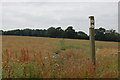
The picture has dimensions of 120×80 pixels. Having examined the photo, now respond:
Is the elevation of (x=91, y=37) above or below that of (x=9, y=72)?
above

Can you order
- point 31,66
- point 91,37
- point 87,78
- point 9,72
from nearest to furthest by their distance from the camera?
point 9,72
point 87,78
point 31,66
point 91,37

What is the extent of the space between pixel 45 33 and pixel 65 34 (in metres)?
3.97

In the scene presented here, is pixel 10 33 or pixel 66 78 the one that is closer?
pixel 66 78

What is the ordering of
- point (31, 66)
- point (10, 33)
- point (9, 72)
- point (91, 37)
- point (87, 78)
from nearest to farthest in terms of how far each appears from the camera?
point (9, 72) → point (87, 78) → point (31, 66) → point (91, 37) → point (10, 33)

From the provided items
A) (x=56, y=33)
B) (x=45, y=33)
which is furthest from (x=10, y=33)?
(x=56, y=33)

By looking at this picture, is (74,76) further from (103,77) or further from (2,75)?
(2,75)

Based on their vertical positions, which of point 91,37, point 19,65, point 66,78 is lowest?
point 66,78

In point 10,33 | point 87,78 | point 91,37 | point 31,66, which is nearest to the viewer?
point 87,78

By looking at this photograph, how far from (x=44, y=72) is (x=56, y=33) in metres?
30.0

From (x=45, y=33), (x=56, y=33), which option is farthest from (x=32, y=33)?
(x=56, y=33)

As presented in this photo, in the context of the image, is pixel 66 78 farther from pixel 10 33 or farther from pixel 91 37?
pixel 10 33

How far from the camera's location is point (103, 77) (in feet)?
11.5

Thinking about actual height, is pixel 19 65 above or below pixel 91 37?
below

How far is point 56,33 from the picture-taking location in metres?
33.3
